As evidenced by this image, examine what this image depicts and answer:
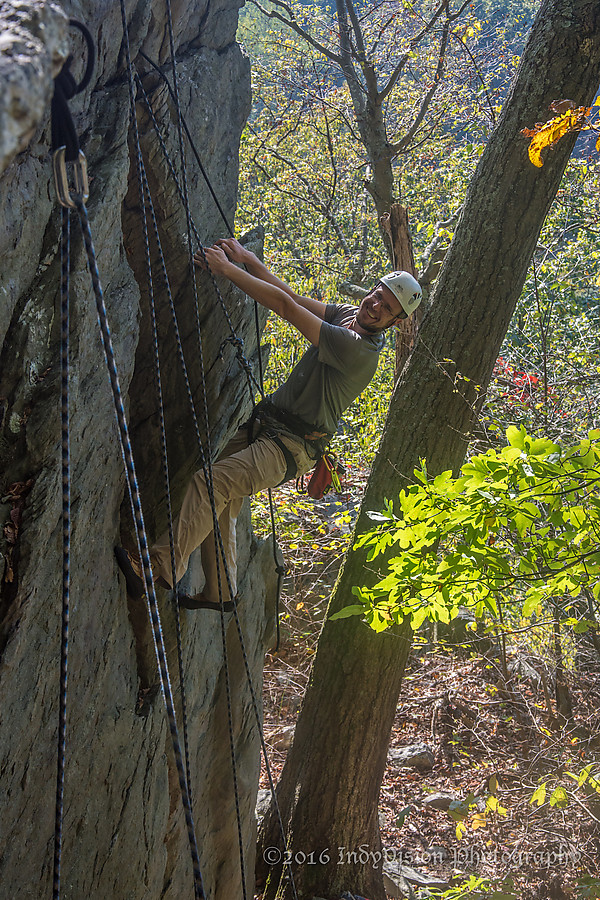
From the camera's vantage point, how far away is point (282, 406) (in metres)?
4.14

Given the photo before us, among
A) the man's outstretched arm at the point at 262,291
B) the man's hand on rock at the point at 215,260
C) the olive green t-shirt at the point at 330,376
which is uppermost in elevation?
the man's hand on rock at the point at 215,260

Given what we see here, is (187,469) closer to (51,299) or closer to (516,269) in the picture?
(51,299)

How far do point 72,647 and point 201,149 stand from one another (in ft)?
9.79

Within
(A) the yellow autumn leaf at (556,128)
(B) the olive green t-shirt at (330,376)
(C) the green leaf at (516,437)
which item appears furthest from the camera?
(B) the olive green t-shirt at (330,376)

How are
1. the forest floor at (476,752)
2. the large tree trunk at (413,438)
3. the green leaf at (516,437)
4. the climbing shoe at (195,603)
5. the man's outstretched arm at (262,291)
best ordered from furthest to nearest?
1. the forest floor at (476,752)
2. the large tree trunk at (413,438)
3. the climbing shoe at (195,603)
4. the man's outstretched arm at (262,291)
5. the green leaf at (516,437)

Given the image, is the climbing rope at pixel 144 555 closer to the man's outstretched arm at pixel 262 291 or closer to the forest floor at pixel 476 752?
the man's outstretched arm at pixel 262 291

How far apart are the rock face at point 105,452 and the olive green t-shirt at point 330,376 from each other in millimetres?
380

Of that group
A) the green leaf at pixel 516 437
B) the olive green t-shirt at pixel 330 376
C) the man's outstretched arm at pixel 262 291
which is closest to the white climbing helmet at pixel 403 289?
the olive green t-shirt at pixel 330 376

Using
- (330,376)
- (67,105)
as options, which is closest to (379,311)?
(330,376)

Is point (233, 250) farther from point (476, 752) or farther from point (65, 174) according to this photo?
point (476, 752)

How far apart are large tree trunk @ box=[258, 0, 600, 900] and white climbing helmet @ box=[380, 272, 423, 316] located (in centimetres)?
97

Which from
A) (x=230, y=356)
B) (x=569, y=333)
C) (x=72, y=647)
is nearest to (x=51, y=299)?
(x=72, y=647)

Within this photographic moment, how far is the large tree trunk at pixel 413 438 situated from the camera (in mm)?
4859

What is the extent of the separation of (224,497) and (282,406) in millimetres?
683
